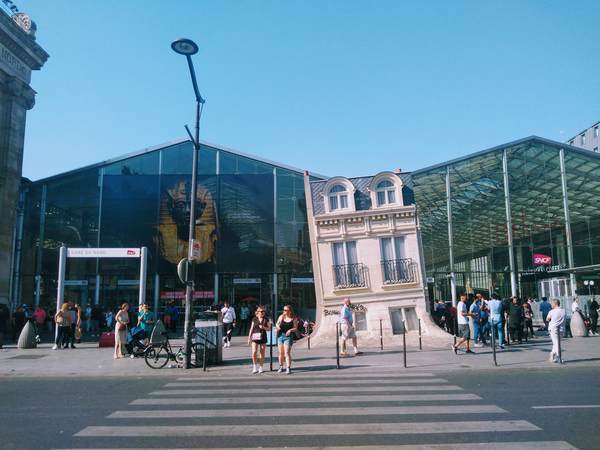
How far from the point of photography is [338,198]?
19.3 metres

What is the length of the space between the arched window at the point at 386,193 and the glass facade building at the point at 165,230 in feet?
41.0

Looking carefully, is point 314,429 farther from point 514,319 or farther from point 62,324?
point 62,324

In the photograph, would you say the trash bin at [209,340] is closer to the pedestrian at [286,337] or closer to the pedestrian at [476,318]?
the pedestrian at [286,337]

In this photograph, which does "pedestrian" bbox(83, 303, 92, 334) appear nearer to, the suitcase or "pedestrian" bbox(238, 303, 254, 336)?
the suitcase

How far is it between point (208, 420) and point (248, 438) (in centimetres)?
126

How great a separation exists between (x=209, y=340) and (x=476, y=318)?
940 cm

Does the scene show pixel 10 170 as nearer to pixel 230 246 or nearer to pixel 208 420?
pixel 230 246

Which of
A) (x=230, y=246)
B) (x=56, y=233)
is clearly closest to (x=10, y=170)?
(x=56, y=233)

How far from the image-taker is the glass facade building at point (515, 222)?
30.4 m

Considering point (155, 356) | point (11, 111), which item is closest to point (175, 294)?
point (11, 111)

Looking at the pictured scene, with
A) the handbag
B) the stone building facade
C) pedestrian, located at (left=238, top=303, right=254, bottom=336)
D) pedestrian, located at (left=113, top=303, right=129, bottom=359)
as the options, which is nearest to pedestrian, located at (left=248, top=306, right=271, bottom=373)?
the handbag

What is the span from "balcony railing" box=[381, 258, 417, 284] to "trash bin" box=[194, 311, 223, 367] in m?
6.96

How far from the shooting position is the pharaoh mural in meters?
30.8

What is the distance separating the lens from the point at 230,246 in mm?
30969
